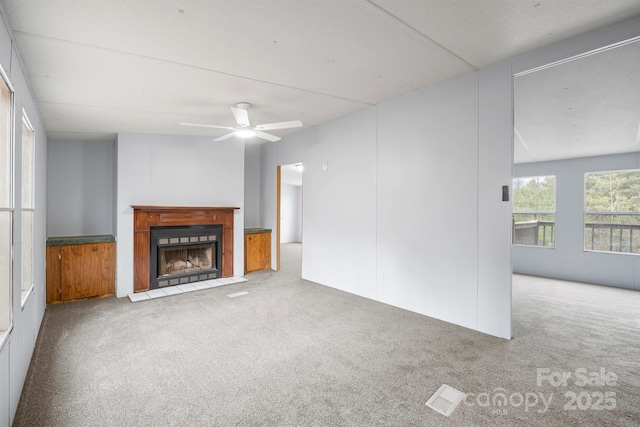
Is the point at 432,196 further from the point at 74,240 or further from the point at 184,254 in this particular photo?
the point at 74,240

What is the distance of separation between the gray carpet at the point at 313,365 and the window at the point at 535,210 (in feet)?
7.69

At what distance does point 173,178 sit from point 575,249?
745 centimetres

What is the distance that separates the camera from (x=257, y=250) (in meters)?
6.14

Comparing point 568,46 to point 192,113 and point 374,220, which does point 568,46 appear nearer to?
point 374,220

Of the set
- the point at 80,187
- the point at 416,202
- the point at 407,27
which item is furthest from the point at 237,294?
the point at 407,27

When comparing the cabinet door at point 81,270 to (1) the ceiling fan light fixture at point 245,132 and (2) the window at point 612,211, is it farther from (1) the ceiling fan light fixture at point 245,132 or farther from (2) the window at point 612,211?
(2) the window at point 612,211

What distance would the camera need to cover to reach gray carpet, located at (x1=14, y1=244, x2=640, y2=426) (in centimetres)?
Result: 192

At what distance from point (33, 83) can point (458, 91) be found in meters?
4.34

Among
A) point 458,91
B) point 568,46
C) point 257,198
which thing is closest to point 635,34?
Result: point 568,46

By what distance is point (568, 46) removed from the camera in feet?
8.28

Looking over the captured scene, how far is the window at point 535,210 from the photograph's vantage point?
604 centimetres

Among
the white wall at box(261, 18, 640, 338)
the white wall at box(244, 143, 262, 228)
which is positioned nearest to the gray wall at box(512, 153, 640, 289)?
the white wall at box(261, 18, 640, 338)

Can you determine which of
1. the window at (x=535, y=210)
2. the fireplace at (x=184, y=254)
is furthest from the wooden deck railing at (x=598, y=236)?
the fireplace at (x=184, y=254)

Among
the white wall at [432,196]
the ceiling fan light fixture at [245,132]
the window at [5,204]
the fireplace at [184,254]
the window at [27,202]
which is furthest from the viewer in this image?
the fireplace at [184,254]
